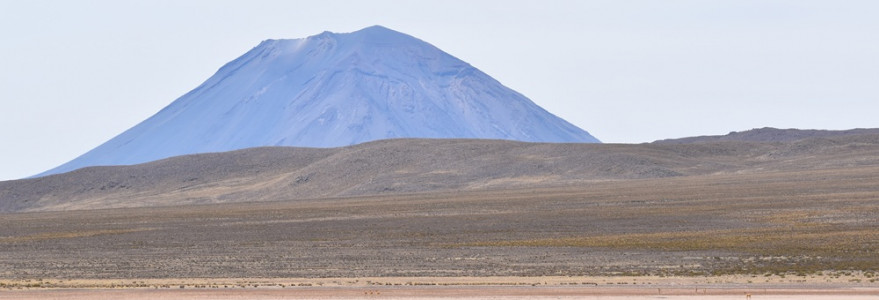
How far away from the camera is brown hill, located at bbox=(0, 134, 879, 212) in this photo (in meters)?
116

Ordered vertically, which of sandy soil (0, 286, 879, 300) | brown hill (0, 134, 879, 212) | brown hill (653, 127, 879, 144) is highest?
brown hill (653, 127, 879, 144)

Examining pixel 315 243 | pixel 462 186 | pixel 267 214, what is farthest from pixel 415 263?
pixel 462 186

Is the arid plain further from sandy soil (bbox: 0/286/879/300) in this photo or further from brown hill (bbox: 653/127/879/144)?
brown hill (bbox: 653/127/879/144)

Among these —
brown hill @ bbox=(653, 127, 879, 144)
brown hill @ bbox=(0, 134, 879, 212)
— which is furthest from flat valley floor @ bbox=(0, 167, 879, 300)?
brown hill @ bbox=(653, 127, 879, 144)

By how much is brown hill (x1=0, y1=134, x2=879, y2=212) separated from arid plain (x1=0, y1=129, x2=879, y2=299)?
82cm

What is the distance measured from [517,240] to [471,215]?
708 inches

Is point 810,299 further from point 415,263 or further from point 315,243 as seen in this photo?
point 315,243

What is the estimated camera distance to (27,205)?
129m

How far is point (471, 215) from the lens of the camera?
67438 millimetres

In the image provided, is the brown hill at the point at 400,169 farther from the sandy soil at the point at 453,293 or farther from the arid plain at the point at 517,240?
the sandy soil at the point at 453,293

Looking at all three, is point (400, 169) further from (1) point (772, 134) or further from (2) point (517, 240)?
(2) point (517, 240)

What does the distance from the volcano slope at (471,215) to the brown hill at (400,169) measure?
12.1 inches

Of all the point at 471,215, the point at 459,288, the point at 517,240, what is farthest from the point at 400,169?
the point at 459,288

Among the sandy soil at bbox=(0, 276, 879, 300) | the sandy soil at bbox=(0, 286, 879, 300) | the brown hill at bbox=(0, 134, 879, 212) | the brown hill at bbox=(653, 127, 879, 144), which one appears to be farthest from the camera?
the brown hill at bbox=(653, 127, 879, 144)
